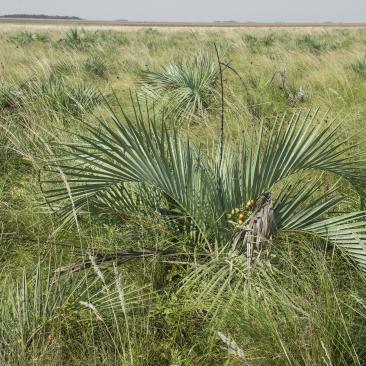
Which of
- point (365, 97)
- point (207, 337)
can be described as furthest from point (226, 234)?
point (365, 97)

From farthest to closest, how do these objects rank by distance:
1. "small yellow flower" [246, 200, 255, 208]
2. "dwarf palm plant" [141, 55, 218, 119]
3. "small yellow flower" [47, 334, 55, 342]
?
"dwarf palm plant" [141, 55, 218, 119] → "small yellow flower" [246, 200, 255, 208] → "small yellow flower" [47, 334, 55, 342]

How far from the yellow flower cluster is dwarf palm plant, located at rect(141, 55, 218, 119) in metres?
3.32

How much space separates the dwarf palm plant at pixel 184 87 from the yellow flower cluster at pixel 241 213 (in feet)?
10.9

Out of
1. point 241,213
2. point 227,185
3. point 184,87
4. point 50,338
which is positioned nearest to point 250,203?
point 241,213

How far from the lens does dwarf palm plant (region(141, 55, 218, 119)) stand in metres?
5.61

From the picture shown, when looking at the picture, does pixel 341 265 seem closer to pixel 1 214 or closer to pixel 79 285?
pixel 79 285

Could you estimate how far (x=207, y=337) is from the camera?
183cm

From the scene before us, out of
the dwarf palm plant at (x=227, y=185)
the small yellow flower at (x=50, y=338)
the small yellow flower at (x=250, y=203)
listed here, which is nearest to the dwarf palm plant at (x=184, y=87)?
the dwarf palm plant at (x=227, y=185)

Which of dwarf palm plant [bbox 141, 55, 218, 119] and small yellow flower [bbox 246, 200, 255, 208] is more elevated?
small yellow flower [bbox 246, 200, 255, 208]

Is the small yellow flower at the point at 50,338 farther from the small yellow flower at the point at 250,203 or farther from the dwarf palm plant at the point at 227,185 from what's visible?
the small yellow flower at the point at 250,203

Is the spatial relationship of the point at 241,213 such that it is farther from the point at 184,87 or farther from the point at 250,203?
the point at 184,87

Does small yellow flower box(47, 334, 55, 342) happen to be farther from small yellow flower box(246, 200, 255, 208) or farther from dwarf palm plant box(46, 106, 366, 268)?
small yellow flower box(246, 200, 255, 208)

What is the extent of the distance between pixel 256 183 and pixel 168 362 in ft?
2.99

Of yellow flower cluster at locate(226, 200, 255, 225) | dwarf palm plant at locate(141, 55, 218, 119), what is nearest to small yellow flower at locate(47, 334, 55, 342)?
yellow flower cluster at locate(226, 200, 255, 225)
